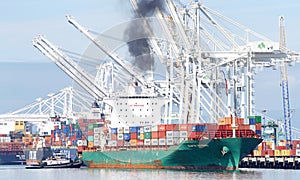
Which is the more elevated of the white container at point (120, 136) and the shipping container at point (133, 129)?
the shipping container at point (133, 129)

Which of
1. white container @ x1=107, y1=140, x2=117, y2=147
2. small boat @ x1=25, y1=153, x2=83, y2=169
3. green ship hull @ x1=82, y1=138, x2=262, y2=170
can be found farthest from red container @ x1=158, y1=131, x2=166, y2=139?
small boat @ x1=25, y1=153, x2=83, y2=169

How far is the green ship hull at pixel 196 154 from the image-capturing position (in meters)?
66.3

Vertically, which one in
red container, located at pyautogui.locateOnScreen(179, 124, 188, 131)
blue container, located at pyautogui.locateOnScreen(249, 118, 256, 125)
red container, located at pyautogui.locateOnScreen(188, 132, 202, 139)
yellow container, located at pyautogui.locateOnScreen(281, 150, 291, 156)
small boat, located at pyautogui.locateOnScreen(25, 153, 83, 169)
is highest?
blue container, located at pyautogui.locateOnScreen(249, 118, 256, 125)

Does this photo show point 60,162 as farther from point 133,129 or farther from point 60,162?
point 133,129

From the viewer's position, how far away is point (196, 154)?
67688 mm

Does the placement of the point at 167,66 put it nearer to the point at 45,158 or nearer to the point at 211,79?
the point at 211,79

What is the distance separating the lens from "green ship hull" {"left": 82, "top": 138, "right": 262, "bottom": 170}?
Result: 66.3 metres

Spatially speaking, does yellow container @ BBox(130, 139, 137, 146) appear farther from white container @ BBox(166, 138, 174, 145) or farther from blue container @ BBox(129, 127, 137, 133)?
white container @ BBox(166, 138, 174, 145)

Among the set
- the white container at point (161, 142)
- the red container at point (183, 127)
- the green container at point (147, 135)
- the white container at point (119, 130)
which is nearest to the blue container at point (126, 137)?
the white container at point (119, 130)

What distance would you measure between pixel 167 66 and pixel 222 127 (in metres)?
10.6

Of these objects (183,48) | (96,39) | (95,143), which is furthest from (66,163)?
(183,48)

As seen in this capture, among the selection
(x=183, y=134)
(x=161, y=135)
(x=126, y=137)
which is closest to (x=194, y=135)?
(x=183, y=134)

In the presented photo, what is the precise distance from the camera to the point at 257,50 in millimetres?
70438

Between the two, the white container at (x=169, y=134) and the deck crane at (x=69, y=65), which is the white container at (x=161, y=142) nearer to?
the white container at (x=169, y=134)
